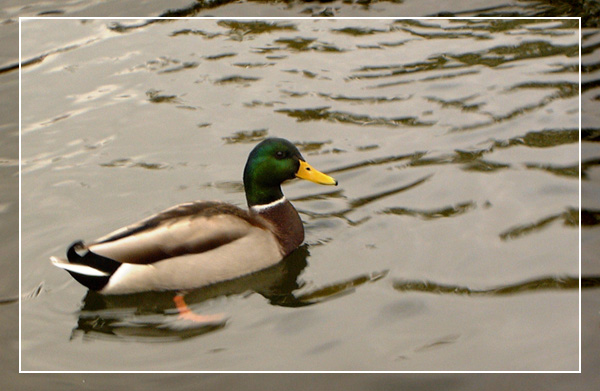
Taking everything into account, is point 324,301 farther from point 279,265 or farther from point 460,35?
point 460,35

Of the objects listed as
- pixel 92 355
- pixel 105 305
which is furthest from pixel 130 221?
pixel 92 355

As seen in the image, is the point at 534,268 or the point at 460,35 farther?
the point at 460,35

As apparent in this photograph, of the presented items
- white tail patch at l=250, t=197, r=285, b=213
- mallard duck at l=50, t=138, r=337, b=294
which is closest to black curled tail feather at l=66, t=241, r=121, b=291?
mallard duck at l=50, t=138, r=337, b=294

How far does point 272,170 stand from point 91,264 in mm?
1549

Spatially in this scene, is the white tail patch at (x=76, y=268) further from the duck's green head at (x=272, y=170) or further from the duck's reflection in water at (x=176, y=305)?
the duck's green head at (x=272, y=170)

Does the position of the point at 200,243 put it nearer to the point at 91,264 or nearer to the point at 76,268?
the point at 91,264

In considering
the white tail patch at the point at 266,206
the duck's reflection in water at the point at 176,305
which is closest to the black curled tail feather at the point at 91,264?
the duck's reflection in water at the point at 176,305

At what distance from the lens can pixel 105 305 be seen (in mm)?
6102

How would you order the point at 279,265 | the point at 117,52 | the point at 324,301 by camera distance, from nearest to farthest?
the point at 324,301 → the point at 279,265 → the point at 117,52

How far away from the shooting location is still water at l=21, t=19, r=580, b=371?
18.4ft

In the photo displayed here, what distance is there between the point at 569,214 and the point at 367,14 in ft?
13.3

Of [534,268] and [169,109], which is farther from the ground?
[169,109]
